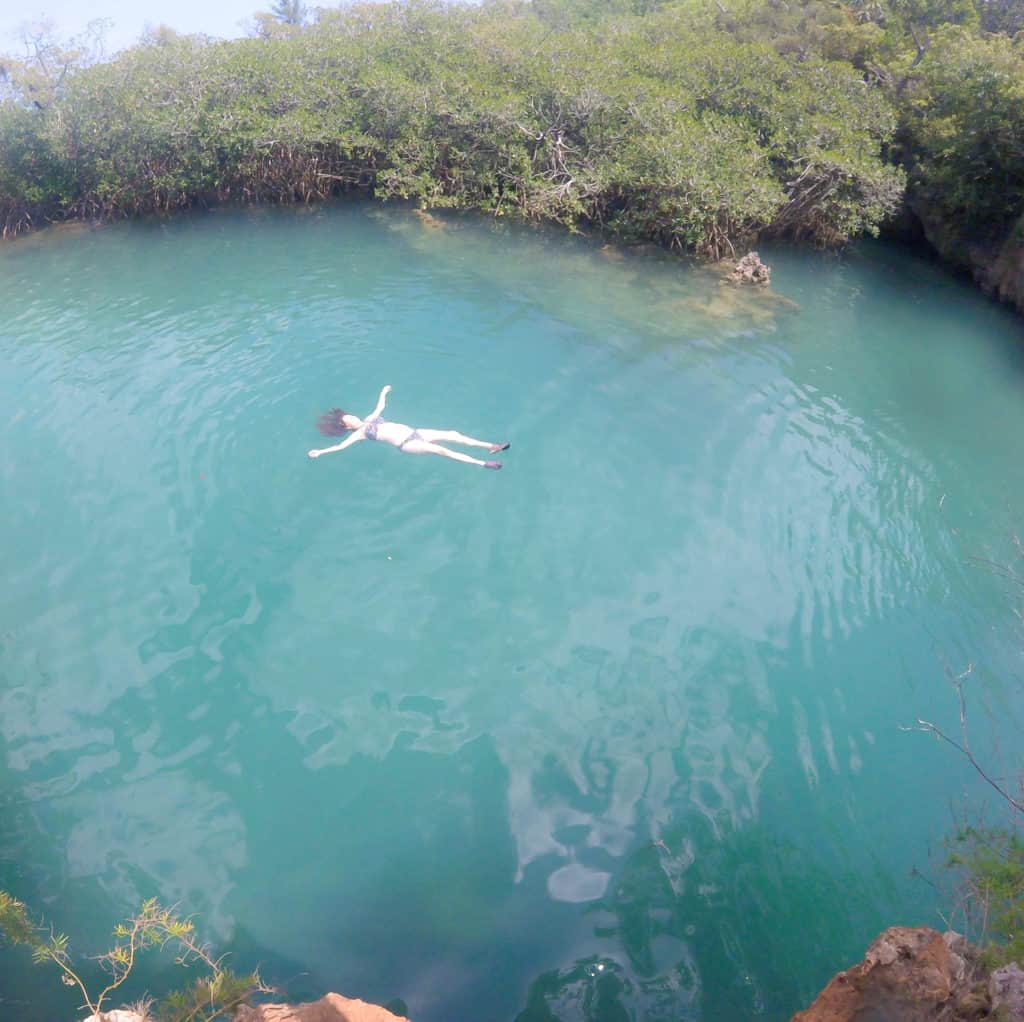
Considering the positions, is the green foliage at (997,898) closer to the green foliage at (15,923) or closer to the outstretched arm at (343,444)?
the green foliage at (15,923)

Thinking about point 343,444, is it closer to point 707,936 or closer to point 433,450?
point 433,450

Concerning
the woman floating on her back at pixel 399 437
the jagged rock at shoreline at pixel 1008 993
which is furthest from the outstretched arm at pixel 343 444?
the jagged rock at shoreline at pixel 1008 993

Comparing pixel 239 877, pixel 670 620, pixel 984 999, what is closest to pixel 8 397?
pixel 239 877

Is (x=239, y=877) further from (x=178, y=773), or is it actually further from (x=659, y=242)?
(x=659, y=242)

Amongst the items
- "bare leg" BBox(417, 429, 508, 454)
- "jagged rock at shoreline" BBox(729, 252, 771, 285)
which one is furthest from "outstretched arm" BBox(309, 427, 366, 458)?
"jagged rock at shoreline" BBox(729, 252, 771, 285)

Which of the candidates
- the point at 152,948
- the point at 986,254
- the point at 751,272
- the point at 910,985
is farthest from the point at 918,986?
the point at 986,254

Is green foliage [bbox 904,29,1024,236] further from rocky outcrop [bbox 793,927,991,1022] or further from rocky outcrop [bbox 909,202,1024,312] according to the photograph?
rocky outcrop [bbox 793,927,991,1022]
